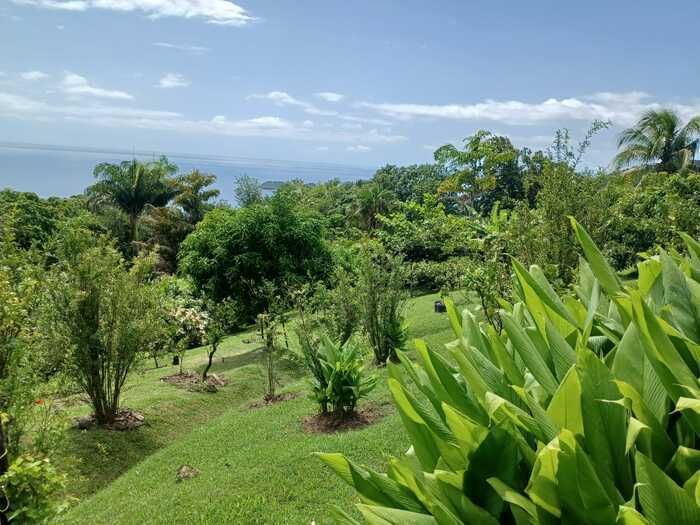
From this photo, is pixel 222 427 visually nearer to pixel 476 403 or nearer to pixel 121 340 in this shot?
pixel 121 340

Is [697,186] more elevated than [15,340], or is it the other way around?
[697,186]

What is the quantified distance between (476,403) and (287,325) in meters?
13.8

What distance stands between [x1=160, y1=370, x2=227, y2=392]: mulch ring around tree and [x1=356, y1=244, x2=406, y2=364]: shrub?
3.84 meters

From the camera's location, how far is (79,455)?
903 centimetres

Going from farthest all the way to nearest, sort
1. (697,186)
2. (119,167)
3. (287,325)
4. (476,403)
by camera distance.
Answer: (119,167), (697,186), (287,325), (476,403)

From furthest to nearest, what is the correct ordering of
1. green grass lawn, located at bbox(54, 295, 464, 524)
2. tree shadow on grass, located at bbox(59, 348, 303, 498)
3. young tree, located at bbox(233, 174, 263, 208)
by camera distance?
young tree, located at bbox(233, 174, 263, 208)
tree shadow on grass, located at bbox(59, 348, 303, 498)
green grass lawn, located at bbox(54, 295, 464, 524)

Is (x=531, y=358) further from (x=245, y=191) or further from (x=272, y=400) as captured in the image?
(x=245, y=191)

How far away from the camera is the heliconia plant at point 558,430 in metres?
1.02

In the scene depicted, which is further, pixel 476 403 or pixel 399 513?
pixel 476 403

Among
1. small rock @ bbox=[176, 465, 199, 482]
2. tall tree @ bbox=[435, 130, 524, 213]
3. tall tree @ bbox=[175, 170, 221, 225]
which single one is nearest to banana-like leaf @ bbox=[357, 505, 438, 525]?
small rock @ bbox=[176, 465, 199, 482]

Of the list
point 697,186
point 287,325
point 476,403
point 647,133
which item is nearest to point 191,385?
point 287,325

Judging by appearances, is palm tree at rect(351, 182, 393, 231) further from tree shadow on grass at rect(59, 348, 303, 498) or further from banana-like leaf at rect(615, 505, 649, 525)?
banana-like leaf at rect(615, 505, 649, 525)

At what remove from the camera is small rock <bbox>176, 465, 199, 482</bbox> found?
7.03 m

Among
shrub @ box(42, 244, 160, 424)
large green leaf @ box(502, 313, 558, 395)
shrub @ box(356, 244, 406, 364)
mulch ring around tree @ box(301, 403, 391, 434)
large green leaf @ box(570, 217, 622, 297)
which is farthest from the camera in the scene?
shrub @ box(356, 244, 406, 364)
